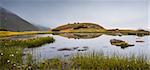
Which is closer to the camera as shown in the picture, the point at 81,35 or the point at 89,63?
the point at 89,63

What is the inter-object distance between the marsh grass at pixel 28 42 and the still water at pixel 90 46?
0.14 feet

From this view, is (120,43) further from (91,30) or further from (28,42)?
(28,42)

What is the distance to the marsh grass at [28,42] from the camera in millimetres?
4941

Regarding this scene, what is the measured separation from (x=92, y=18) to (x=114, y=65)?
56 cm

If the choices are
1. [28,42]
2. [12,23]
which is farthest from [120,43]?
[12,23]

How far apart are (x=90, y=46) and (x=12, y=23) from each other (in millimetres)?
859

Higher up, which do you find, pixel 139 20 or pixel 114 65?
pixel 139 20

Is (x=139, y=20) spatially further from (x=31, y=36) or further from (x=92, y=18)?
(x=31, y=36)

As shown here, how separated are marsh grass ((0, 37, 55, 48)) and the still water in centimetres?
4

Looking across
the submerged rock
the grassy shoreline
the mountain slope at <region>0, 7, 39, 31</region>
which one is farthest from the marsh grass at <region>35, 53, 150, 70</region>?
the mountain slope at <region>0, 7, 39, 31</region>

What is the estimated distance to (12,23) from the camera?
498 centimetres

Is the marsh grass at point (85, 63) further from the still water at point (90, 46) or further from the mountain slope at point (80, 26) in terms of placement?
the mountain slope at point (80, 26)

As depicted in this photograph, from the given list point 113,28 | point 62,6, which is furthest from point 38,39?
point 113,28

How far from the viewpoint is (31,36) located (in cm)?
503
